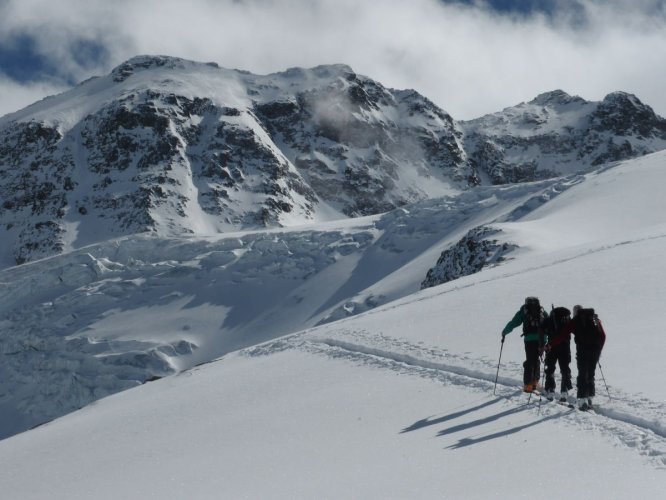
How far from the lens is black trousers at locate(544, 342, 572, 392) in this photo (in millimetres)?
12930

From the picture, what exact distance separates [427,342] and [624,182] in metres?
58.7

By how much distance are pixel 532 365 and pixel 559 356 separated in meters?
0.68

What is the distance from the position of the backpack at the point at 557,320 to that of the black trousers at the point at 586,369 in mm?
832

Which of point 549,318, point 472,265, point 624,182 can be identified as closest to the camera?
point 549,318

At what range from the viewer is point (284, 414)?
15.1m

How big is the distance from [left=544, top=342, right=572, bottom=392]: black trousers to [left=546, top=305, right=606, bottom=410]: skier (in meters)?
0.13

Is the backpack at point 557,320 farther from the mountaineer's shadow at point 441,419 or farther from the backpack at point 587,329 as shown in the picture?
the mountaineer's shadow at point 441,419

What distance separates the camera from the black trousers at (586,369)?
12.2m

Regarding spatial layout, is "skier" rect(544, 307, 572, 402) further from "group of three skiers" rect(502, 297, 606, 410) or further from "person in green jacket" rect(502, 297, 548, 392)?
"person in green jacket" rect(502, 297, 548, 392)

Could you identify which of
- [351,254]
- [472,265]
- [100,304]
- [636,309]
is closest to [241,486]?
[636,309]

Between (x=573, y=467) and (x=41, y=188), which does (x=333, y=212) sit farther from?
(x=573, y=467)

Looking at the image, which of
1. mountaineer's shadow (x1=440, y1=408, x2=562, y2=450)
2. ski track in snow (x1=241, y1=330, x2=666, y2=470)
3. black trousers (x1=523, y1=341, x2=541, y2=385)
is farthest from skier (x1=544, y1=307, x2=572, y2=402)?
mountaineer's shadow (x1=440, y1=408, x2=562, y2=450)

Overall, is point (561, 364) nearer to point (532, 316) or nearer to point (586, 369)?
point (586, 369)

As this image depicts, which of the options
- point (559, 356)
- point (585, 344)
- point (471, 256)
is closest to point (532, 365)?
point (559, 356)
